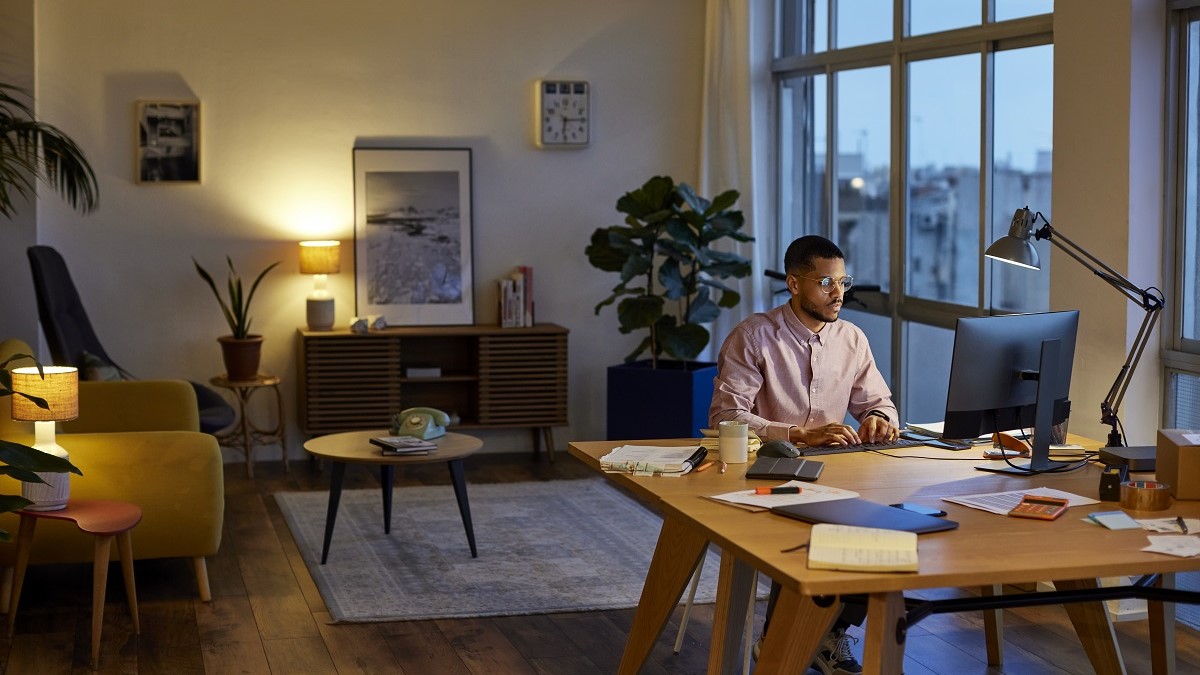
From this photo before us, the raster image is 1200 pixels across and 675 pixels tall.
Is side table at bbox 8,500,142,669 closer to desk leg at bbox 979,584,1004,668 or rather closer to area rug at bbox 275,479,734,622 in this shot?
area rug at bbox 275,479,734,622

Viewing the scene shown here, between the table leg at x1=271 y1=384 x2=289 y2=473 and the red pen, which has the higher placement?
the red pen

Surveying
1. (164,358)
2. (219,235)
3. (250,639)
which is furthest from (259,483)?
(250,639)

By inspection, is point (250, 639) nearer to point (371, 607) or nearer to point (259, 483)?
point (371, 607)

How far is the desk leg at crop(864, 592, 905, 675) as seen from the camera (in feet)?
8.19

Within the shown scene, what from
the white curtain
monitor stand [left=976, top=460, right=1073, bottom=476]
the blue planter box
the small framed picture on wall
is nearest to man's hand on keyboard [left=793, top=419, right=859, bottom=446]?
monitor stand [left=976, top=460, right=1073, bottom=476]

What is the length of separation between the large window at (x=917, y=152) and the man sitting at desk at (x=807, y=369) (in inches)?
57.8

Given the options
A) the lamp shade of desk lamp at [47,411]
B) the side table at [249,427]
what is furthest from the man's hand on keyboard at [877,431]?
the side table at [249,427]

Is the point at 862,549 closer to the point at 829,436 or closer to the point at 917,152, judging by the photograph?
the point at 829,436

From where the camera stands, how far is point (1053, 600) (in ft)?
9.80

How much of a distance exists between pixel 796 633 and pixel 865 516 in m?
0.32

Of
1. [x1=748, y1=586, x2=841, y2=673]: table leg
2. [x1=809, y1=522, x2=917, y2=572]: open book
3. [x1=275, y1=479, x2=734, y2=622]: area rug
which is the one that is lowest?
[x1=275, y1=479, x2=734, y2=622]: area rug

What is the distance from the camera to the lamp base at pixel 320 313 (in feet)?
23.5

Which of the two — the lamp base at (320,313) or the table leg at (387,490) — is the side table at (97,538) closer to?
the table leg at (387,490)

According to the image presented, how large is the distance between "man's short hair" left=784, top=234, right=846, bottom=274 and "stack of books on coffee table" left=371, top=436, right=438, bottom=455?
6.06 ft
